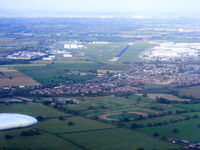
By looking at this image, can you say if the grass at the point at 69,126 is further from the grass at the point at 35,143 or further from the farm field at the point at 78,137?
the grass at the point at 35,143

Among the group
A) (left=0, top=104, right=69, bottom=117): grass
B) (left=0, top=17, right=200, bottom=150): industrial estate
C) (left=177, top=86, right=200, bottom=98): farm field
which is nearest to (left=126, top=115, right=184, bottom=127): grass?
(left=0, top=17, right=200, bottom=150): industrial estate

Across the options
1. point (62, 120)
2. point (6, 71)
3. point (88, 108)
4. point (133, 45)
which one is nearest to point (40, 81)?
point (6, 71)

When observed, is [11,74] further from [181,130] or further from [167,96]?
[181,130]

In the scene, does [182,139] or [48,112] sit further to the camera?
[48,112]

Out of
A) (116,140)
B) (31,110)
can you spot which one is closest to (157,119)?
(116,140)

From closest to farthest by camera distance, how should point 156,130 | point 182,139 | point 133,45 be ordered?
point 182,139, point 156,130, point 133,45

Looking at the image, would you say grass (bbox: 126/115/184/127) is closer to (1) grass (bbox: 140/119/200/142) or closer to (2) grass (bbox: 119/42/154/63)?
(1) grass (bbox: 140/119/200/142)

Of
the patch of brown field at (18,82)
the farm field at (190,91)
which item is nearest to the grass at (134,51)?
the patch of brown field at (18,82)

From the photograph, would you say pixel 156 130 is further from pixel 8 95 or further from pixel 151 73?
pixel 151 73
